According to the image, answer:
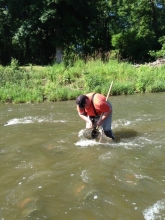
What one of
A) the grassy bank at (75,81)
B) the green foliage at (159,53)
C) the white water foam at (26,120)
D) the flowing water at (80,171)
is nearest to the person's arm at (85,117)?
the flowing water at (80,171)

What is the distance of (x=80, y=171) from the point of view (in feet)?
15.6

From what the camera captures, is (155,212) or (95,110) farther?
(95,110)

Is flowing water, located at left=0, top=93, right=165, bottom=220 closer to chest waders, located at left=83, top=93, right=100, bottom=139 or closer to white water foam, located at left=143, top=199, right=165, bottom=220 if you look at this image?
white water foam, located at left=143, top=199, right=165, bottom=220

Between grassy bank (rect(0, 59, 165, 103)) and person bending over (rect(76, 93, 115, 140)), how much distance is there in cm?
630

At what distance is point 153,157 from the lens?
5.21m

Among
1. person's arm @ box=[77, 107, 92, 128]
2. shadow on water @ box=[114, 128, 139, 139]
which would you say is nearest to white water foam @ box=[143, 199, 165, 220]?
person's arm @ box=[77, 107, 92, 128]

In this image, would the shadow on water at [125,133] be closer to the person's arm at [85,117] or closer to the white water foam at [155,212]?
the person's arm at [85,117]

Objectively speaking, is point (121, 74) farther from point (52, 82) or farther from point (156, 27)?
point (156, 27)

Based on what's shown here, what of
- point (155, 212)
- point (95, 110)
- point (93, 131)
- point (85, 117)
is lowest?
point (155, 212)

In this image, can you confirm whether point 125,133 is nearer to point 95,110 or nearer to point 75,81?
point 95,110

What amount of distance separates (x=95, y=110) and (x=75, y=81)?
858 cm

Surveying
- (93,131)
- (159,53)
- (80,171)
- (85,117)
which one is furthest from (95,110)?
(159,53)

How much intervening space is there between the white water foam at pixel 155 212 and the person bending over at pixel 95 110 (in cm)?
258

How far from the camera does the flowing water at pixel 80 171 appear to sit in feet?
11.8
